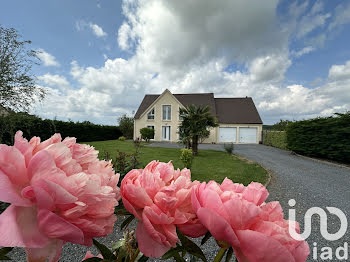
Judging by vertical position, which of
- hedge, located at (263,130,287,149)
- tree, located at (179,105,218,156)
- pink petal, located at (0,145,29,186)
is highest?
tree, located at (179,105,218,156)

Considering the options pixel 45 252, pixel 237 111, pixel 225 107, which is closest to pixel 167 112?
pixel 225 107

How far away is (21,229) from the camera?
32 cm

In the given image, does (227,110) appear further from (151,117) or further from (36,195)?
(36,195)

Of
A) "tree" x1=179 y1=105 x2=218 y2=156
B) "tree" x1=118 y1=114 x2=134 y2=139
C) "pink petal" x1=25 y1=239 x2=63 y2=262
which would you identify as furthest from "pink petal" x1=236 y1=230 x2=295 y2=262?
"tree" x1=118 y1=114 x2=134 y2=139

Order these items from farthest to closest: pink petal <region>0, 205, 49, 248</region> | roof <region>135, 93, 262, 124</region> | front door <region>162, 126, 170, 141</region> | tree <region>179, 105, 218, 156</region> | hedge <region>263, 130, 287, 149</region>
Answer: front door <region>162, 126, 170, 141</region>
roof <region>135, 93, 262, 124</region>
hedge <region>263, 130, 287, 149</region>
tree <region>179, 105, 218, 156</region>
pink petal <region>0, 205, 49, 248</region>

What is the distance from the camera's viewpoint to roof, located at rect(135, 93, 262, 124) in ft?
85.9

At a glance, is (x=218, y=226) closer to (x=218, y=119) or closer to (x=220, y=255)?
(x=220, y=255)

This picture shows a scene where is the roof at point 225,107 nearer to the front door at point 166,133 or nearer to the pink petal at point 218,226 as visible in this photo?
the front door at point 166,133

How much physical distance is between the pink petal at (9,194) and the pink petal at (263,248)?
0.42 meters

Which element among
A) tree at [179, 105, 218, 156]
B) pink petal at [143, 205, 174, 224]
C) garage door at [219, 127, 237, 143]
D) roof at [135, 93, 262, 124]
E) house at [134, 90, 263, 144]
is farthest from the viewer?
roof at [135, 93, 262, 124]

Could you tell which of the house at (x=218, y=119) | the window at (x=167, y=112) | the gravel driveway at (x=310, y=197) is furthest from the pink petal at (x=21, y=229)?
the window at (x=167, y=112)

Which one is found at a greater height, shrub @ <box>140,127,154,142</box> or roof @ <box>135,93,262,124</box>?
roof @ <box>135,93,262,124</box>

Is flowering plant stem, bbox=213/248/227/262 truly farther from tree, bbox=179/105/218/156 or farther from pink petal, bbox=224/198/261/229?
tree, bbox=179/105/218/156

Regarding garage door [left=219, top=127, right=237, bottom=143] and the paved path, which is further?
garage door [left=219, top=127, right=237, bottom=143]
